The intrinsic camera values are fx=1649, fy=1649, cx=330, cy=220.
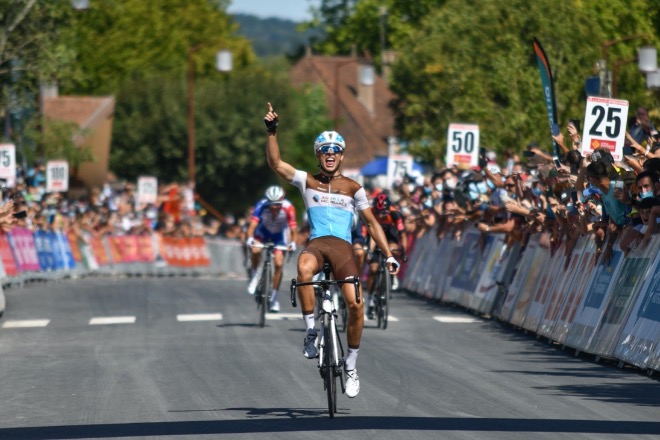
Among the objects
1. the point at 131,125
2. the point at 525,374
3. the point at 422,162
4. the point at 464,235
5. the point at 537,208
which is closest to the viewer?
the point at 525,374

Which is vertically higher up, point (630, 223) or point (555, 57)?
point (555, 57)

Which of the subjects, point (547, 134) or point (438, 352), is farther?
point (547, 134)

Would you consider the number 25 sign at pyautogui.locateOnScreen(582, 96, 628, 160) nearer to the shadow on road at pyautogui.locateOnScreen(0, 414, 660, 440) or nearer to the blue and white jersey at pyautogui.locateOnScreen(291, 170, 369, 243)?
the blue and white jersey at pyautogui.locateOnScreen(291, 170, 369, 243)

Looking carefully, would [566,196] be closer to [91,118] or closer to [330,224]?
[330,224]

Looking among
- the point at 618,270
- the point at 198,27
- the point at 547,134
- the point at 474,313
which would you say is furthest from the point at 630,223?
the point at 198,27

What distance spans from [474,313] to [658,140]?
26.5ft

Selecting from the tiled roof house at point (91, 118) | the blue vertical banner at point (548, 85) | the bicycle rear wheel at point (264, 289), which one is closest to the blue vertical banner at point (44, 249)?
the bicycle rear wheel at point (264, 289)

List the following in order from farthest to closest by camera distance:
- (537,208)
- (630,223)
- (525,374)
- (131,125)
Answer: (131,125) → (537,208) → (630,223) → (525,374)

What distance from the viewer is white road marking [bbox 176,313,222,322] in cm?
2378

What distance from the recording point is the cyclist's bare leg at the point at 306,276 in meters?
12.6

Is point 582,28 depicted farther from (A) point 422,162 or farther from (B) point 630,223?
(B) point 630,223

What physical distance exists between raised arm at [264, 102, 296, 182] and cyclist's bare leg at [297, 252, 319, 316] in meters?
0.63

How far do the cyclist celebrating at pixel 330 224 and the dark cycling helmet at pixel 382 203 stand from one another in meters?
8.77

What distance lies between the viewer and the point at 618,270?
1675 centimetres
